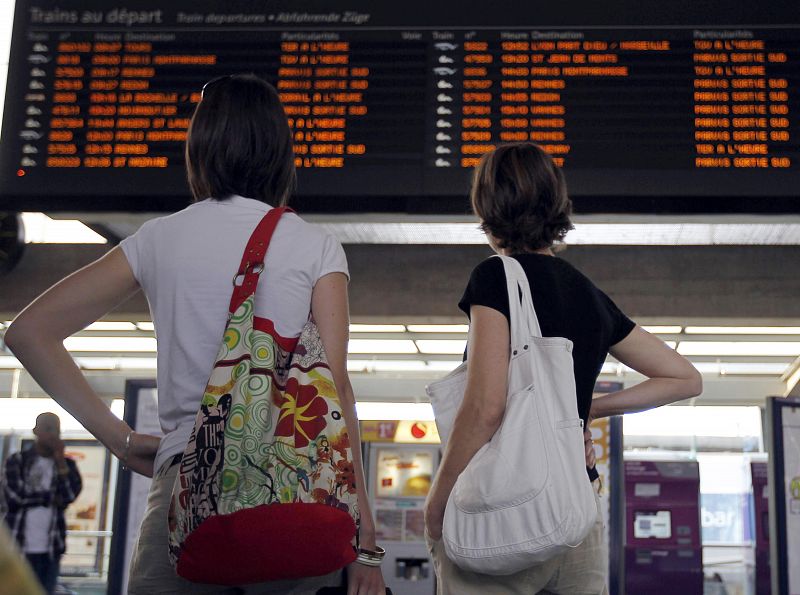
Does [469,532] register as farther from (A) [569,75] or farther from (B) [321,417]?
(A) [569,75]

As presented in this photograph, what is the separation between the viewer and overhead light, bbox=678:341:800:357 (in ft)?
34.3

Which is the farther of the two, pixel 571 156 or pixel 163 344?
pixel 571 156

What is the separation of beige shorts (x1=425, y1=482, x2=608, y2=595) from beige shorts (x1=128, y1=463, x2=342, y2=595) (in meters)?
0.41

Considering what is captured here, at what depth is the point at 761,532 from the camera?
1092 cm

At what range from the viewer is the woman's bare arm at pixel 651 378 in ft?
7.30

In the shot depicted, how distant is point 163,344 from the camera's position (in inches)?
63.1

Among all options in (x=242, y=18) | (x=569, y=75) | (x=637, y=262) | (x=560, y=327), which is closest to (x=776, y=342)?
(x=637, y=262)

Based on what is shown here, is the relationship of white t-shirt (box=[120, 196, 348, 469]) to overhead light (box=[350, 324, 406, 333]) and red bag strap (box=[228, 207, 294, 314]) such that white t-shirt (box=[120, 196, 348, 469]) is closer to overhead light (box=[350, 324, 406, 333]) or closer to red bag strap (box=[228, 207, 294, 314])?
red bag strap (box=[228, 207, 294, 314])

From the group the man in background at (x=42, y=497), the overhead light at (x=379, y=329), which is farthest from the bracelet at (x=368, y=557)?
the overhead light at (x=379, y=329)

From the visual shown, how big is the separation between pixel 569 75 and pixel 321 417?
2937 millimetres

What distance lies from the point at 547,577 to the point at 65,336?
952 millimetres

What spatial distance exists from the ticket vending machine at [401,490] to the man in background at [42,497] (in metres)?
2.79

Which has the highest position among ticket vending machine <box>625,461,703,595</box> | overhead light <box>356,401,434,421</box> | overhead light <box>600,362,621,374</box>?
overhead light <box>600,362,621,374</box>

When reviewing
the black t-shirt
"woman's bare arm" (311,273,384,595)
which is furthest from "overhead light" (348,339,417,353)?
"woman's bare arm" (311,273,384,595)
